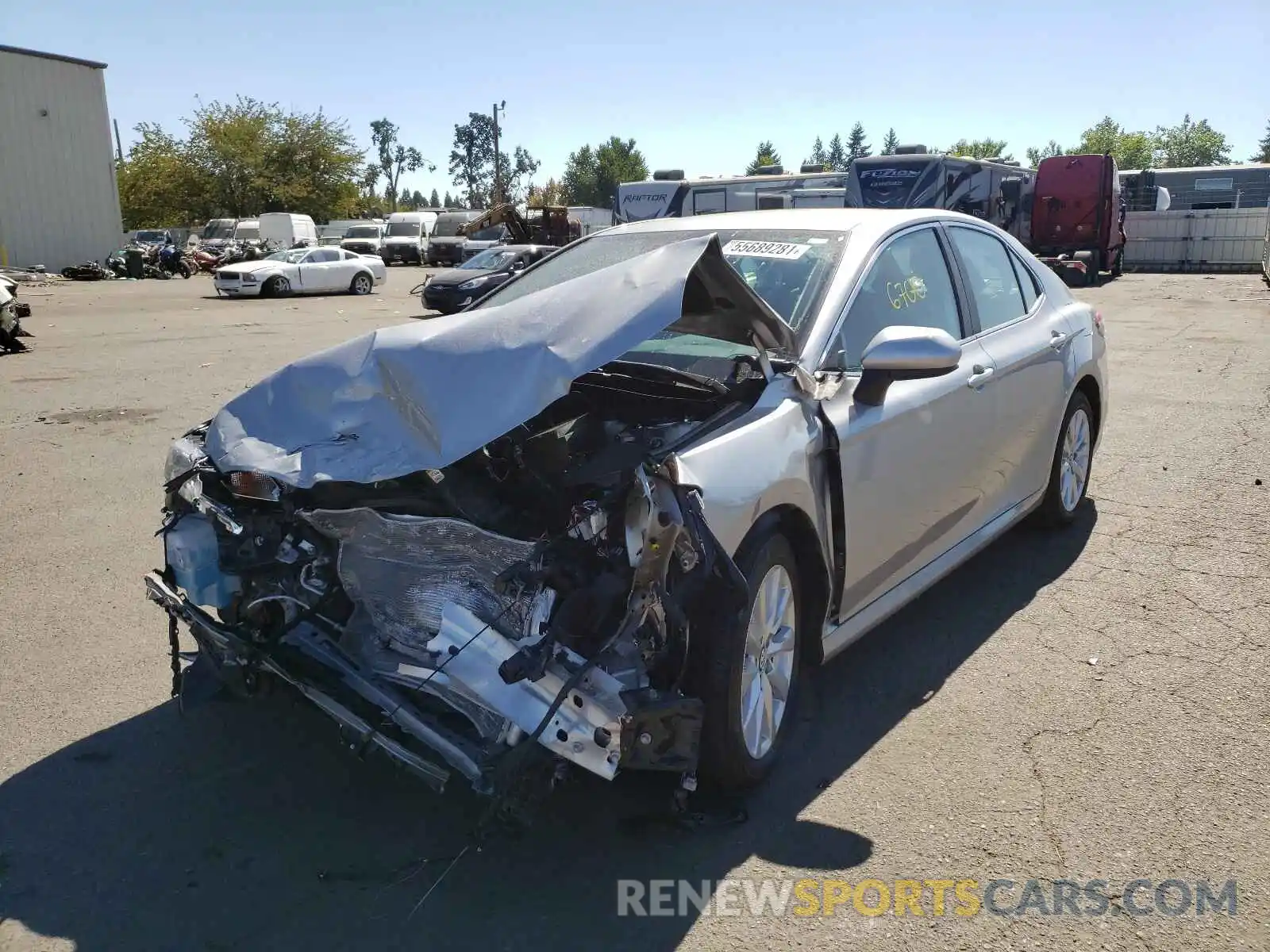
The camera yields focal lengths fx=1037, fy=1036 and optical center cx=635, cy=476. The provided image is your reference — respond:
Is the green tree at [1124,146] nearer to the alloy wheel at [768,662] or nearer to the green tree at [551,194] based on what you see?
the green tree at [551,194]

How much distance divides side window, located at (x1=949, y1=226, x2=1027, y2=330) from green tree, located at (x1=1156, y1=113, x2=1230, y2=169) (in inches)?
4510

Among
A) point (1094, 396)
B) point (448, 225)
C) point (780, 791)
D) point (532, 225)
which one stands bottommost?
point (780, 791)

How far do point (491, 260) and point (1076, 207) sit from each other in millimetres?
16071

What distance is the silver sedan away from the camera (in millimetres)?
2822

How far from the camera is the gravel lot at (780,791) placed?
2756 mm

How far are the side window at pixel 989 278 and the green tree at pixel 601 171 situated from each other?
86523 millimetres

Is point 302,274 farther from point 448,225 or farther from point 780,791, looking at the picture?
point 780,791

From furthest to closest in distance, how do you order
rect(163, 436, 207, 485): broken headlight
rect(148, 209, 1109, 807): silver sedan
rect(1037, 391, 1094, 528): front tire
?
rect(1037, 391, 1094, 528): front tire
rect(163, 436, 207, 485): broken headlight
rect(148, 209, 1109, 807): silver sedan

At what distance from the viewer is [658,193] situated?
27281 mm

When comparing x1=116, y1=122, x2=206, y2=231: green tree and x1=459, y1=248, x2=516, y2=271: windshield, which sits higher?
x1=116, y1=122, x2=206, y2=231: green tree

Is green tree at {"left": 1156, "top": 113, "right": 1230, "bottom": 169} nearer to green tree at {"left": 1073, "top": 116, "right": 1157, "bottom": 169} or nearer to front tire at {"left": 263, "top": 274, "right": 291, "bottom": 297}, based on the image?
green tree at {"left": 1073, "top": 116, "right": 1157, "bottom": 169}

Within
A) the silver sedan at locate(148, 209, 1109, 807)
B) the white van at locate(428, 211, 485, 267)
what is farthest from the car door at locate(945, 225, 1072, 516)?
the white van at locate(428, 211, 485, 267)

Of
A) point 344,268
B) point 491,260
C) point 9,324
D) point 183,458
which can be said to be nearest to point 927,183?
point 491,260

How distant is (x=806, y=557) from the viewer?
351 cm
